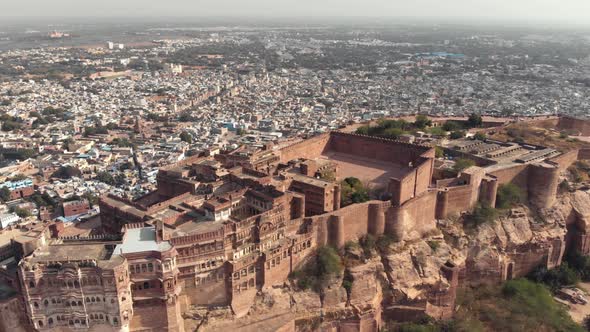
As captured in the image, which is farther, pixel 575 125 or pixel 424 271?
pixel 575 125

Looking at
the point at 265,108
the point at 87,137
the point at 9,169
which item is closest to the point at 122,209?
the point at 9,169

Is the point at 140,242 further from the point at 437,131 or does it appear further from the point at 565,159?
the point at 565,159

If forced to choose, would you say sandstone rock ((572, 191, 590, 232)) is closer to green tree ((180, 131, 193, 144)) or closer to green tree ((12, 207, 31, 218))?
green tree ((12, 207, 31, 218))

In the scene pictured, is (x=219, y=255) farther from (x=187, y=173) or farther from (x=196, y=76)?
(x=196, y=76)

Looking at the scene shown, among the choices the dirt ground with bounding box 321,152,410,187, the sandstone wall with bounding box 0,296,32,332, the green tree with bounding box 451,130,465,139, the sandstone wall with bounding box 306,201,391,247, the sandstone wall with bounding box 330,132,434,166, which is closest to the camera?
the sandstone wall with bounding box 0,296,32,332

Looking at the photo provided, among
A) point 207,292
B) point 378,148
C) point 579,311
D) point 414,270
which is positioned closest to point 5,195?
point 207,292

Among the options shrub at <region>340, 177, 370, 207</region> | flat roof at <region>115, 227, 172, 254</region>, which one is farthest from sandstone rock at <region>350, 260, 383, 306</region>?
flat roof at <region>115, 227, 172, 254</region>

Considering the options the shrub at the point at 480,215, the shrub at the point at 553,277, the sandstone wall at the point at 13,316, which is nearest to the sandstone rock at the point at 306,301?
the sandstone wall at the point at 13,316
